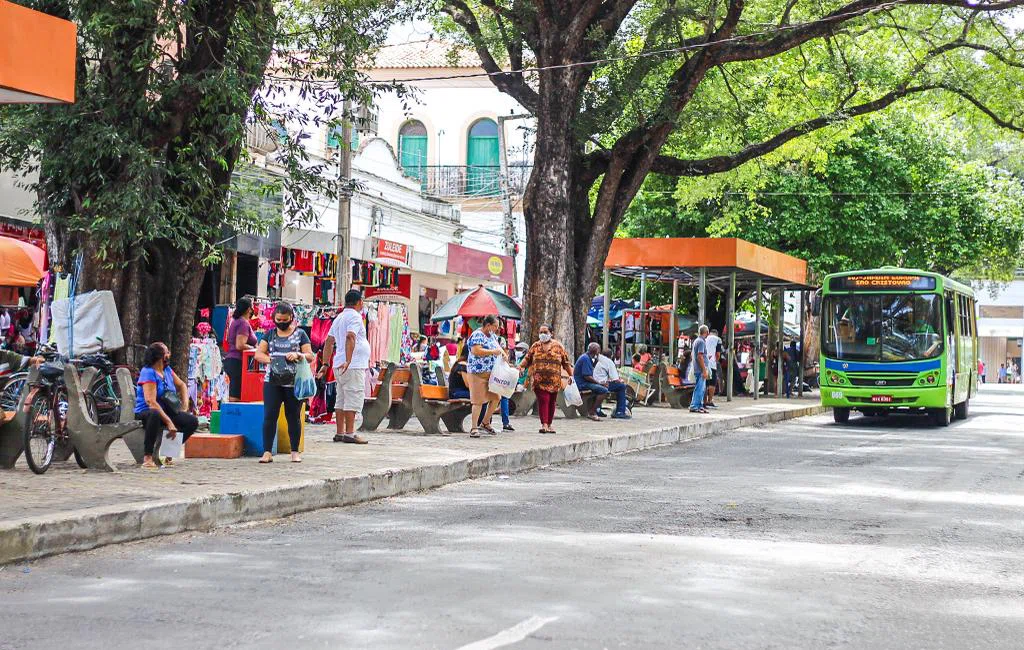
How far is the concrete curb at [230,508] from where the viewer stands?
7.93 m

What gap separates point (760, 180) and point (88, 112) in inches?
943

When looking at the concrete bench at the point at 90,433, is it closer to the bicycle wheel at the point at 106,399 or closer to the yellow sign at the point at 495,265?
the bicycle wheel at the point at 106,399

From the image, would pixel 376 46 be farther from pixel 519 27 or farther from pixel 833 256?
pixel 833 256

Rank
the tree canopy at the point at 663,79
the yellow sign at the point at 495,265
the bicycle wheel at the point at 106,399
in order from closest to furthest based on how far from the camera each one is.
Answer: the bicycle wheel at the point at 106,399, the tree canopy at the point at 663,79, the yellow sign at the point at 495,265

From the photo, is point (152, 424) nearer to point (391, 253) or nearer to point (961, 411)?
point (391, 253)

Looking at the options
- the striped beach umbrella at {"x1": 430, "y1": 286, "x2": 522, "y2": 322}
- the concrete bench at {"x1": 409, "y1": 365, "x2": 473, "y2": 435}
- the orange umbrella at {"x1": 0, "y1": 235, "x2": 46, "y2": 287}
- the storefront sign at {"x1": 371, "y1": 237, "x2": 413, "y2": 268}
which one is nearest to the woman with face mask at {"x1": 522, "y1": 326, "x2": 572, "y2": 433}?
the concrete bench at {"x1": 409, "y1": 365, "x2": 473, "y2": 435}

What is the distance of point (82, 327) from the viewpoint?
45.5 ft

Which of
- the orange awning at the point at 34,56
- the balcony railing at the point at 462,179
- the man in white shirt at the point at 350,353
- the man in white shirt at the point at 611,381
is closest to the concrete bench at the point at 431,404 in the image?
the man in white shirt at the point at 350,353

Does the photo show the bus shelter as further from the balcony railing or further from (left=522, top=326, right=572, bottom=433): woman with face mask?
the balcony railing

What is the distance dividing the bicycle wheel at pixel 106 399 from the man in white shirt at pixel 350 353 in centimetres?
292

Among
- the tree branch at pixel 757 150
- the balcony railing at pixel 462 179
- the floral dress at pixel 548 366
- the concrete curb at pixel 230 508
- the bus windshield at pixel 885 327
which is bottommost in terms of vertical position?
the concrete curb at pixel 230 508

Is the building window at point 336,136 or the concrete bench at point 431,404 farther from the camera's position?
the concrete bench at point 431,404

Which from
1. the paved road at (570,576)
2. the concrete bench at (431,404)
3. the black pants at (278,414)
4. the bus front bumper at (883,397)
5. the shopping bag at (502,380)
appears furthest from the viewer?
the bus front bumper at (883,397)

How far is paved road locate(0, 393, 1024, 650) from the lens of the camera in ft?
19.2
